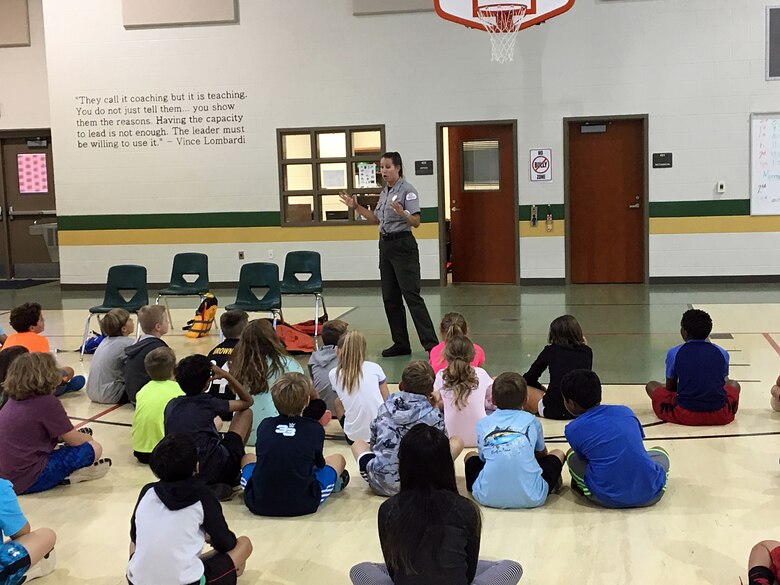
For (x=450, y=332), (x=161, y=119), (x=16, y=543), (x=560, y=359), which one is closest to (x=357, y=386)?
(x=450, y=332)

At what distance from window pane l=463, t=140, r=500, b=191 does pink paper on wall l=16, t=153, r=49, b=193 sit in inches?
278

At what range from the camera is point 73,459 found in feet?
15.9

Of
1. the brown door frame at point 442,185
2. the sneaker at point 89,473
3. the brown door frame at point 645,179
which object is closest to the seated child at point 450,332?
the sneaker at point 89,473

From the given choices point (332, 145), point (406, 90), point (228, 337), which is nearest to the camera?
point (228, 337)

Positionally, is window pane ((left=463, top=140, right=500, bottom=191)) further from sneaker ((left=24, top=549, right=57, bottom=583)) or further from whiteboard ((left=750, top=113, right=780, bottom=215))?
sneaker ((left=24, top=549, right=57, bottom=583))

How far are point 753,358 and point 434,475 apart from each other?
544 centimetres

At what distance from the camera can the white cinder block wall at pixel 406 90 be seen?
11.9 meters

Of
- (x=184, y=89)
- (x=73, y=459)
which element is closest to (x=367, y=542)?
(x=73, y=459)

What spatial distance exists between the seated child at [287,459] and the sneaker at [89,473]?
1092 millimetres

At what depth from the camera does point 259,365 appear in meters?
5.30

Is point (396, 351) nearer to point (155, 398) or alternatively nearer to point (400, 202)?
point (400, 202)

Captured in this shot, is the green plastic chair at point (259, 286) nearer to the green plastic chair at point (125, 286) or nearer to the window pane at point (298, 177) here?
the green plastic chair at point (125, 286)

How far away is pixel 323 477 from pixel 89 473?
1423 mm

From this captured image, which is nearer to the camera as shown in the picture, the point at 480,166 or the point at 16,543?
Answer: the point at 16,543
